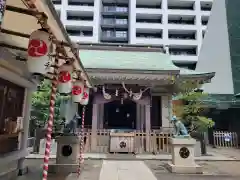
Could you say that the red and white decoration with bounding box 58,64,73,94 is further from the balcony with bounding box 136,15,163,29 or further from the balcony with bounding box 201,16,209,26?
the balcony with bounding box 201,16,209,26

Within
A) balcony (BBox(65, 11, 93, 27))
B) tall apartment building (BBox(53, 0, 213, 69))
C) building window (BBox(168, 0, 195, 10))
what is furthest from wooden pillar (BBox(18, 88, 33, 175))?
building window (BBox(168, 0, 195, 10))

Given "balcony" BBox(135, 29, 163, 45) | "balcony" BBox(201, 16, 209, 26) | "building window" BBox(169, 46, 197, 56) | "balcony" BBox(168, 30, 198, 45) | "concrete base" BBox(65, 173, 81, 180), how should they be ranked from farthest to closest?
"balcony" BBox(201, 16, 209, 26) < "building window" BBox(169, 46, 197, 56) < "balcony" BBox(168, 30, 198, 45) < "balcony" BBox(135, 29, 163, 45) < "concrete base" BBox(65, 173, 81, 180)

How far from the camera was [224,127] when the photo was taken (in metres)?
19.2

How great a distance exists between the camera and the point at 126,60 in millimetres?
14000

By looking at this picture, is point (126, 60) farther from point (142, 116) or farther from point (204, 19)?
point (204, 19)

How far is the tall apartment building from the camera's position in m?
39.6

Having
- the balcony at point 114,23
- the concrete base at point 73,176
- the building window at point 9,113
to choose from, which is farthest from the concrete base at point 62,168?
the balcony at point 114,23

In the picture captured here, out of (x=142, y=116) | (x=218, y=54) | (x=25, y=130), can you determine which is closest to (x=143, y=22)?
(x=218, y=54)

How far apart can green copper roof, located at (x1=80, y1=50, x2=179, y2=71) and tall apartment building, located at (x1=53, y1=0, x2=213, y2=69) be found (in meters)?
24.1

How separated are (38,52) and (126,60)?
35.5 feet

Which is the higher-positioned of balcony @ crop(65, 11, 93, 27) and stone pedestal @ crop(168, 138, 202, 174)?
balcony @ crop(65, 11, 93, 27)

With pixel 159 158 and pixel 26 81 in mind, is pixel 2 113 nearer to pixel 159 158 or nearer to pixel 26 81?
pixel 26 81

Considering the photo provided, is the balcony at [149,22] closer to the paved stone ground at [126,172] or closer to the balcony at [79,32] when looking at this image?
the balcony at [79,32]

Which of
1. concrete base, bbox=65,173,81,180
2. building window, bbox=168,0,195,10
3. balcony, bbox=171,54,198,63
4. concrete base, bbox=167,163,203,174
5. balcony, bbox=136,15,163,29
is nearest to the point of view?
concrete base, bbox=65,173,81,180
